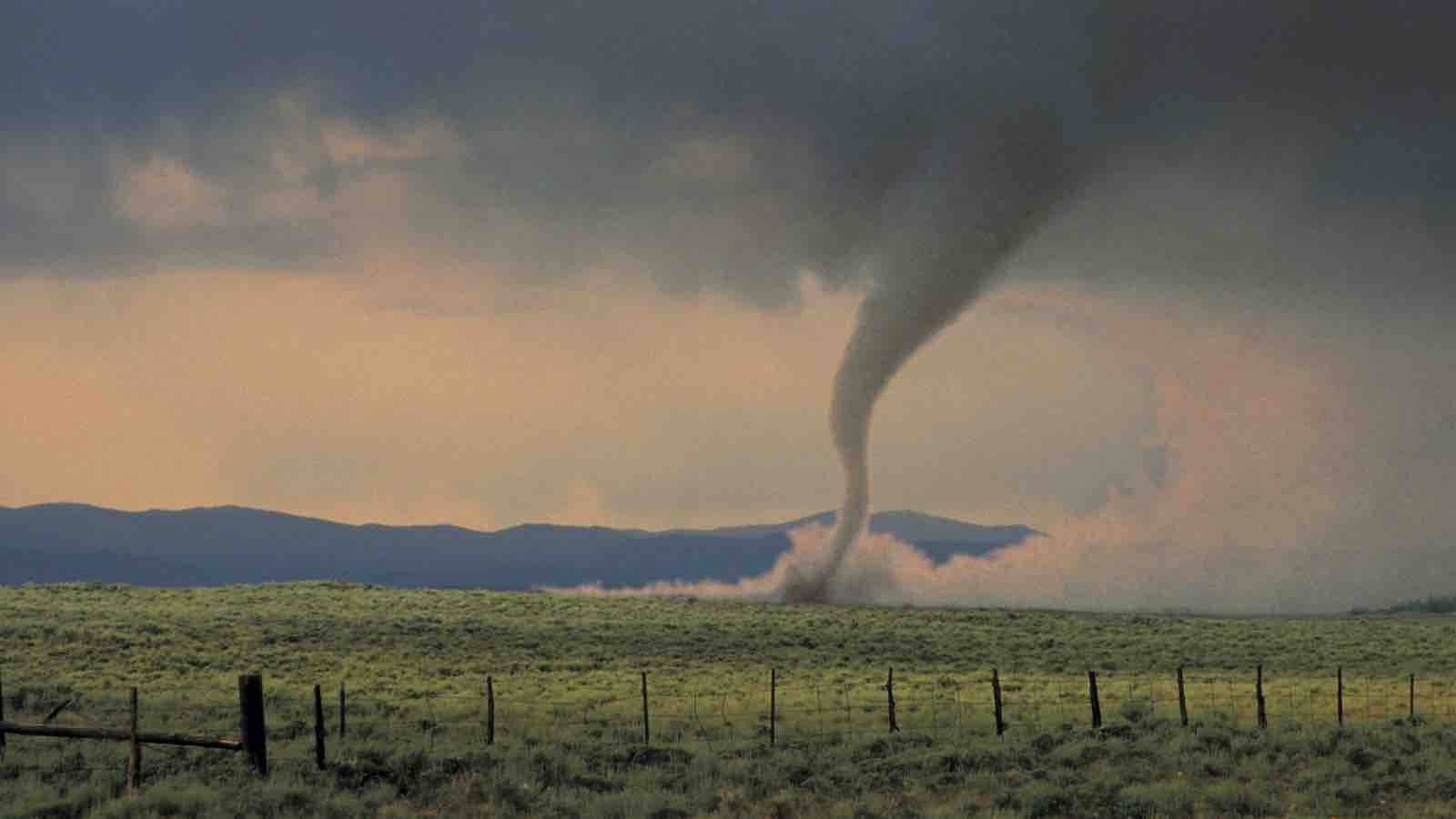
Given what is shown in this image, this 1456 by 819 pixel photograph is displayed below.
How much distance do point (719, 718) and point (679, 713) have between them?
240 cm

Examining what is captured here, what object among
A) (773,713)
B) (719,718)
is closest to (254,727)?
(773,713)

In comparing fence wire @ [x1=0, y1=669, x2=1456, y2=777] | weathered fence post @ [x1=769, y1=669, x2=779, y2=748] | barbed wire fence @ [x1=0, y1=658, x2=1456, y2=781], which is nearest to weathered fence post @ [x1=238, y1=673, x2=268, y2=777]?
barbed wire fence @ [x1=0, y1=658, x2=1456, y2=781]

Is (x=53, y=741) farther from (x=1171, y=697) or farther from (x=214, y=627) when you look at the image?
(x=214, y=627)

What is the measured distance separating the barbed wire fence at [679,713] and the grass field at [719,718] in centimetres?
20

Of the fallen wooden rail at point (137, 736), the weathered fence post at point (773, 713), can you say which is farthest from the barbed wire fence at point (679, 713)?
the fallen wooden rail at point (137, 736)

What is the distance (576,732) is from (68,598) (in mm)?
77800

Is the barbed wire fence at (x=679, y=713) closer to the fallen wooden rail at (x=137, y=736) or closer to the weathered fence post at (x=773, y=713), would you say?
the weathered fence post at (x=773, y=713)

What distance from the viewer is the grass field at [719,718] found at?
2602 centimetres

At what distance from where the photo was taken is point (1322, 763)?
30000mm

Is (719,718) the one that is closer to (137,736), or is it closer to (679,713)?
(679,713)

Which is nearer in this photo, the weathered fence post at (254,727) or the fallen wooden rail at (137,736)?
the fallen wooden rail at (137,736)

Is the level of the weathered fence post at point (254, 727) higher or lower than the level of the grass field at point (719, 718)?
higher

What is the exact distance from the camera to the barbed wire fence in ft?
101

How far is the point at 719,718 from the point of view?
39.1m
